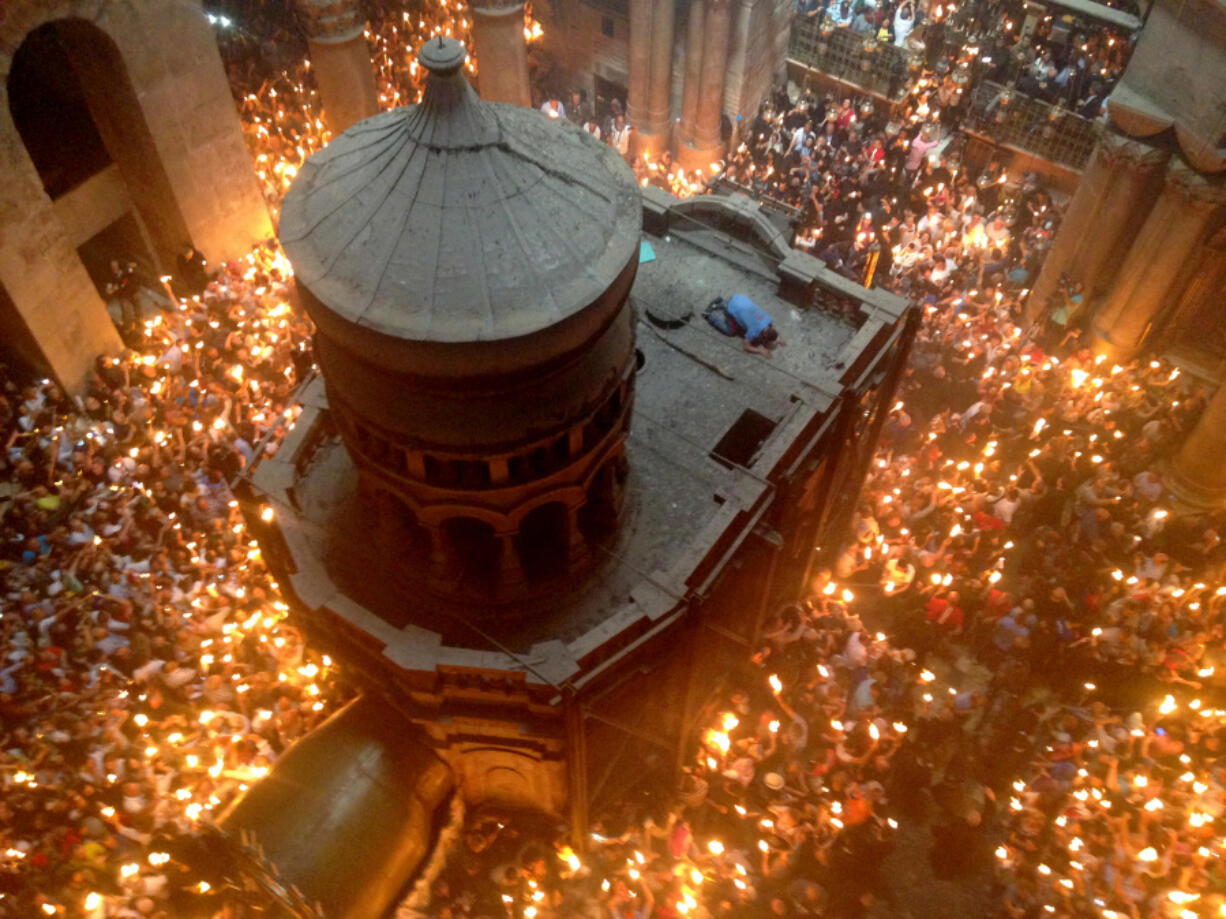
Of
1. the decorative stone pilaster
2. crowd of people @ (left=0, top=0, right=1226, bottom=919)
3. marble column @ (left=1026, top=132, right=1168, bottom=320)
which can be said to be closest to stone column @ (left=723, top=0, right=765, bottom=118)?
the decorative stone pilaster

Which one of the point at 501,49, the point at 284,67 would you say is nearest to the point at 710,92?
the point at 501,49

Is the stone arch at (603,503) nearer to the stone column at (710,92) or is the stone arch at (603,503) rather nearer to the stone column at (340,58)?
the stone column at (340,58)

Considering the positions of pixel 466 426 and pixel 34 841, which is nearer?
pixel 466 426

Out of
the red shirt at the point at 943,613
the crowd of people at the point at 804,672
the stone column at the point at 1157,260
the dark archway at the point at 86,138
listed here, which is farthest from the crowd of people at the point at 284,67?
the red shirt at the point at 943,613

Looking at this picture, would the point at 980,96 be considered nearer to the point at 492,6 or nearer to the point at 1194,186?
the point at 1194,186

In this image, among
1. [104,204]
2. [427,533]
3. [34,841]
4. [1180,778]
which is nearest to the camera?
[427,533]

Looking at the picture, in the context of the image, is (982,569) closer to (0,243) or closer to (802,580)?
(802,580)

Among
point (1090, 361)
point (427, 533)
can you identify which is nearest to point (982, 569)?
point (1090, 361)
